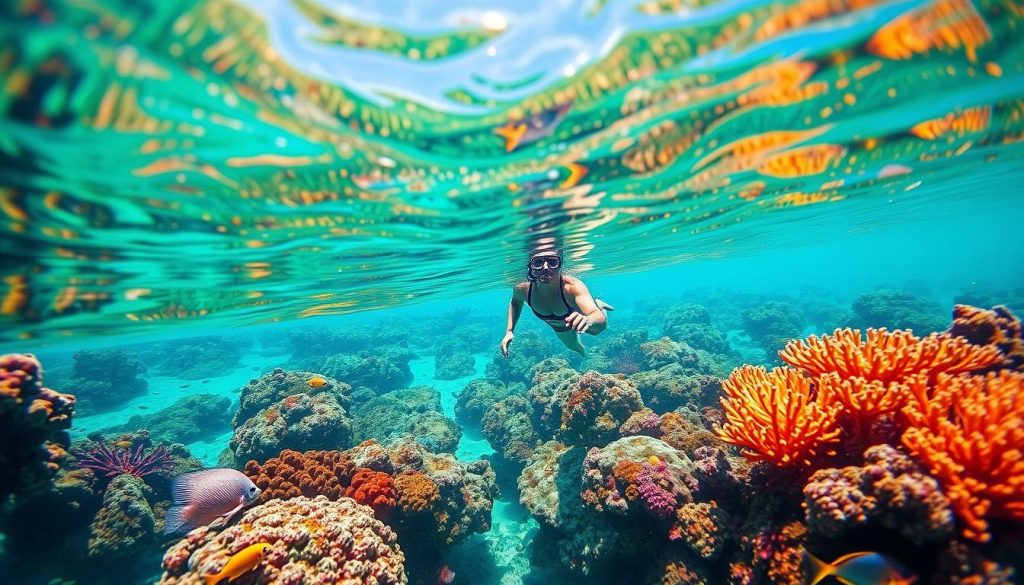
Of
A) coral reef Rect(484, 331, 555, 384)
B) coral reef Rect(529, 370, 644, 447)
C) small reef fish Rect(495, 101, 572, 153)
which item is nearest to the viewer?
small reef fish Rect(495, 101, 572, 153)

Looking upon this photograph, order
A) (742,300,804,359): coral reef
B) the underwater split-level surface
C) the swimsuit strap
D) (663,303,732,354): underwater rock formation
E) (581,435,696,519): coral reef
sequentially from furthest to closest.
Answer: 1. (742,300,804,359): coral reef
2. (663,303,732,354): underwater rock formation
3. the swimsuit strap
4. (581,435,696,519): coral reef
5. the underwater split-level surface

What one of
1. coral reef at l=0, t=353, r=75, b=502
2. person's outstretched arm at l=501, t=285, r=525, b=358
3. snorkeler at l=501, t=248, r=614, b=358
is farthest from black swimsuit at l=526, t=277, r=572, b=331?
coral reef at l=0, t=353, r=75, b=502

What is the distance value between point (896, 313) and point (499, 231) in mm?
22864

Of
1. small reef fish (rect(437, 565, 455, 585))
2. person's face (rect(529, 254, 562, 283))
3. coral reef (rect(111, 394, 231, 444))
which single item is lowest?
coral reef (rect(111, 394, 231, 444))

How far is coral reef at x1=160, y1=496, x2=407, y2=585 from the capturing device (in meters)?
4.48

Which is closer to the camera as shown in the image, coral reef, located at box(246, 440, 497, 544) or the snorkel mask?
coral reef, located at box(246, 440, 497, 544)

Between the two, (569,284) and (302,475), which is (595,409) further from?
(302,475)

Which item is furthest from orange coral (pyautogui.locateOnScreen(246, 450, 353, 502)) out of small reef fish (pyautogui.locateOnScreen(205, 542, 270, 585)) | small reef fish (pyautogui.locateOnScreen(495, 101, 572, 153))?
small reef fish (pyautogui.locateOnScreen(495, 101, 572, 153))

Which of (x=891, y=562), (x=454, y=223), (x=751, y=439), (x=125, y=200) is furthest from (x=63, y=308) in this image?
(x=891, y=562)

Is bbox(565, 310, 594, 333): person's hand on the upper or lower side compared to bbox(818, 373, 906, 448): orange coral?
upper

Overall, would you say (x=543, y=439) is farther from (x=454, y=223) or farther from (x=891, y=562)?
(x=891, y=562)

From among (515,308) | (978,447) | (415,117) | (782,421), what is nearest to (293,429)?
(515,308)

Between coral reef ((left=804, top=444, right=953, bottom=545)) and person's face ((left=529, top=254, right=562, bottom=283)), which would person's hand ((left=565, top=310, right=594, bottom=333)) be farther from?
coral reef ((left=804, top=444, right=953, bottom=545))

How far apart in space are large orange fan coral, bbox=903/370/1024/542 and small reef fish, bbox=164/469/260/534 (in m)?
7.95
